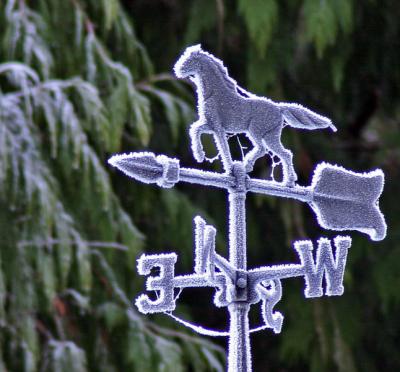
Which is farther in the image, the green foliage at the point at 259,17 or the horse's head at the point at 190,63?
the green foliage at the point at 259,17

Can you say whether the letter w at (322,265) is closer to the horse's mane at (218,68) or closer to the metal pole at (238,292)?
the metal pole at (238,292)

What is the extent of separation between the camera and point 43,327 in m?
1.92

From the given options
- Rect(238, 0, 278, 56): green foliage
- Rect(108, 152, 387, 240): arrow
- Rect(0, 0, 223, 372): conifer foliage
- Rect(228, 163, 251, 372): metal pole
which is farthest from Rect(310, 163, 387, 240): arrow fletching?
Rect(238, 0, 278, 56): green foliage

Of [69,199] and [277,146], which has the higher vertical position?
[69,199]

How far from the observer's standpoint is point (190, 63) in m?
1.08

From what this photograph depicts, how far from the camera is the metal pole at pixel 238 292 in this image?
103cm

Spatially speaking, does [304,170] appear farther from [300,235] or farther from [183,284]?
[183,284]

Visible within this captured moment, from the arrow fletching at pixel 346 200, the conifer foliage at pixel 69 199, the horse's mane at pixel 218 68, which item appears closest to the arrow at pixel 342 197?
the arrow fletching at pixel 346 200

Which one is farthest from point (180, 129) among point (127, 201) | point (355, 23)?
point (355, 23)

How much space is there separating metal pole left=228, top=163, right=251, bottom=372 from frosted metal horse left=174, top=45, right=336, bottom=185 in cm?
3

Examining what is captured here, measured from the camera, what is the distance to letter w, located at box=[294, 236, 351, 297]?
111 cm

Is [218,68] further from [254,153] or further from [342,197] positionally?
[342,197]

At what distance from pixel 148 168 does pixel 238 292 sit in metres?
0.15

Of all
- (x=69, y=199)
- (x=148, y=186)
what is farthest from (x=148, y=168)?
(x=148, y=186)
